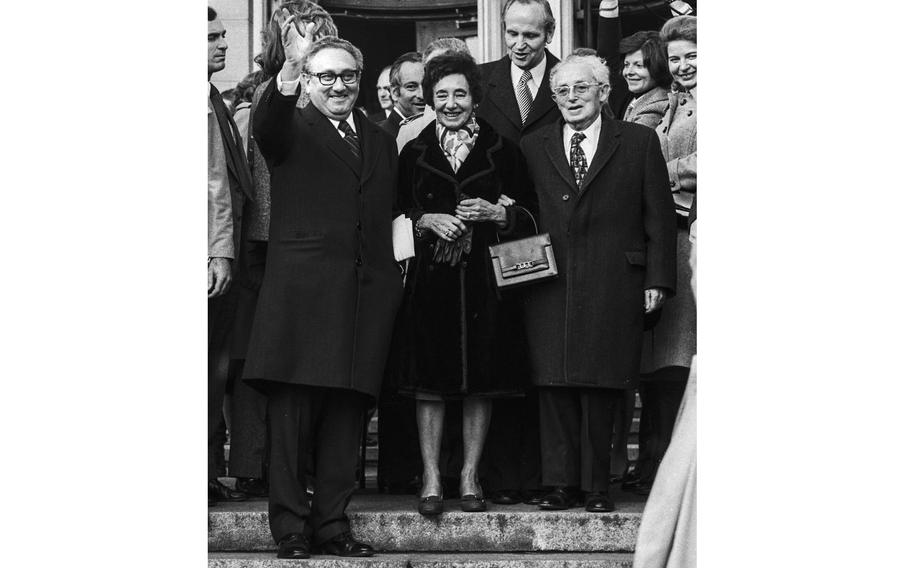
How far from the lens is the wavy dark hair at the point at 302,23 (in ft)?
24.7

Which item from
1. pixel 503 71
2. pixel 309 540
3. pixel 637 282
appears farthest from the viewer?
pixel 503 71

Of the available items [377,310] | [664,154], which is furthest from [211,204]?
[664,154]

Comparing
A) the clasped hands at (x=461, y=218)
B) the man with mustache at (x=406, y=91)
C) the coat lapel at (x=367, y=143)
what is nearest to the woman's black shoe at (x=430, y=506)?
the clasped hands at (x=461, y=218)

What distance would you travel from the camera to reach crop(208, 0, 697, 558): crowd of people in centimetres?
705

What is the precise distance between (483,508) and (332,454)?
608 mm

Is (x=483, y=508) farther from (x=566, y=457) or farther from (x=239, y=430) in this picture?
(x=239, y=430)

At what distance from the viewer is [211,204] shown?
23.6ft

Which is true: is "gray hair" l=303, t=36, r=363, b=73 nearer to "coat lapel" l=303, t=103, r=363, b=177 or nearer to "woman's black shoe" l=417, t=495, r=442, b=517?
"coat lapel" l=303, t=103, r=363, b=177

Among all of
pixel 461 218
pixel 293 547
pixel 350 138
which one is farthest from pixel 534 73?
pixel 293 547

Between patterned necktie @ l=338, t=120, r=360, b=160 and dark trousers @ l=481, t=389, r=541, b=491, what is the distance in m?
1.16

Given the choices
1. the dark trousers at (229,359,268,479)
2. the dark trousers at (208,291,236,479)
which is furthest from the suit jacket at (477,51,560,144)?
the dark trousers at (229,359,268,479)

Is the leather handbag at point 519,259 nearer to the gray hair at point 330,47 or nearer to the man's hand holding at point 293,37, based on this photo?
the gray hair at point 330,47

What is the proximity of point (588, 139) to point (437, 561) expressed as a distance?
175 centimetres

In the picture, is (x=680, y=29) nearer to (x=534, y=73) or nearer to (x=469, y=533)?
(x=534, y=73)
